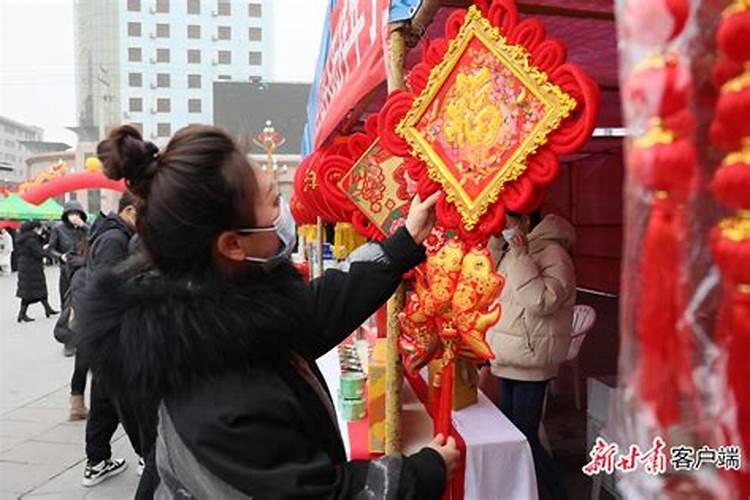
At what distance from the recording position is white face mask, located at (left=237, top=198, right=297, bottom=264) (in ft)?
3.64

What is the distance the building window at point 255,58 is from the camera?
5416 centimetres

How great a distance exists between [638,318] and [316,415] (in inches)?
23.5

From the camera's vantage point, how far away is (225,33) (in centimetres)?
5394

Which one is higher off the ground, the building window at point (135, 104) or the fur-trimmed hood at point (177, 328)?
the building window at point (135, 104)

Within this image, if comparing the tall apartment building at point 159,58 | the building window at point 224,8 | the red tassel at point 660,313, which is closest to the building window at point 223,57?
the tall apartment building at point 159,58

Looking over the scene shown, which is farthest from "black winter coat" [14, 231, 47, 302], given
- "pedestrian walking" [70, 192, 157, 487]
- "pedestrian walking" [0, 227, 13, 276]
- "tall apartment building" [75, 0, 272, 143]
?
"tall apartment building" [75, 0, 272, 143]

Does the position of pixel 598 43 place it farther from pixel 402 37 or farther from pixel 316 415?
pixel 316 415

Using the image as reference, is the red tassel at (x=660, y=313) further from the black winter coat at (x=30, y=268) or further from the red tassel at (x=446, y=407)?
the black winter coat at (x=30, y=268)

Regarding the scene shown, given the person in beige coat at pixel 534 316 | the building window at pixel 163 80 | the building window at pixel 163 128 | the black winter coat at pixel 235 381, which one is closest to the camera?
the black winter coat at pixel 235 381

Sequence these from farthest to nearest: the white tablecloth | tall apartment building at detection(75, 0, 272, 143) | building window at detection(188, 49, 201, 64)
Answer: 1. building window at detection(188, 49, 201, 64)
2. tall apartment building at detection(75, 0, 272, 143)
3. the white tablecloth

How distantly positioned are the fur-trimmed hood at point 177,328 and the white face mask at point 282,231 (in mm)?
69

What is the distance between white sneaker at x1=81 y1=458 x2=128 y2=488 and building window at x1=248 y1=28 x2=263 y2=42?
54.9 m

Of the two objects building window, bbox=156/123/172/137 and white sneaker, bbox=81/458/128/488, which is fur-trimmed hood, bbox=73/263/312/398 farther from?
building window, bbox=156/123/172/137

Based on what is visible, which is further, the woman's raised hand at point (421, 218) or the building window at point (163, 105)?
the building window at point (163, 105)
